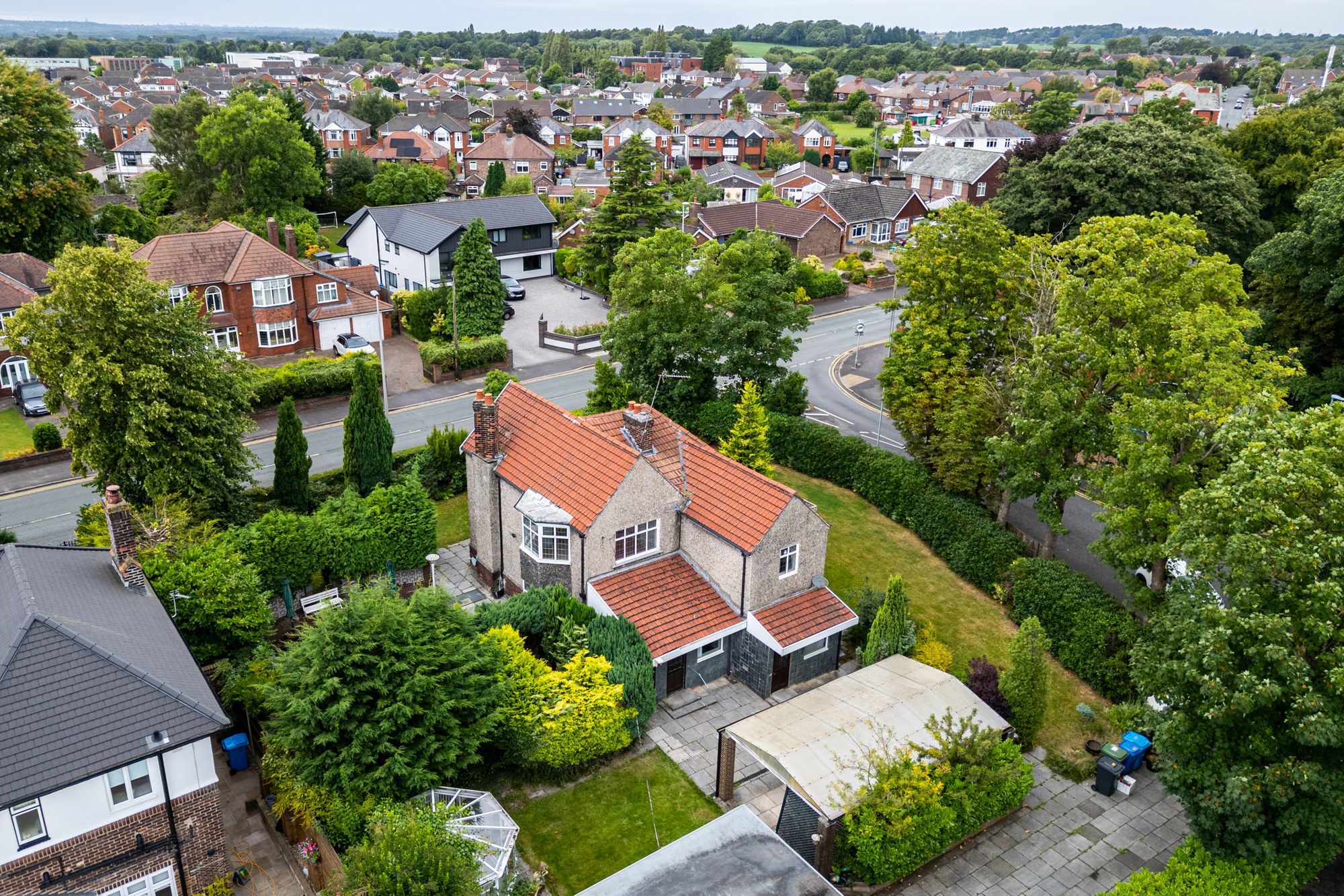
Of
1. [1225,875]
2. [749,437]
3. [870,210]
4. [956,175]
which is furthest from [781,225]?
[1225,875]

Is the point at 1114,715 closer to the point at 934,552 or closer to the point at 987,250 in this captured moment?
the point at 934,552

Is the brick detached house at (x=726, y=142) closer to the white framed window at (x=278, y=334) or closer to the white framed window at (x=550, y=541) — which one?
the white framed window at (x=278, y=334)

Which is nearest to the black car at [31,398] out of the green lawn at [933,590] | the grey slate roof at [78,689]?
the grey slate roof at [78,689]

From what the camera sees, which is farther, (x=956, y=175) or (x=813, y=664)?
(x=956, y=175)

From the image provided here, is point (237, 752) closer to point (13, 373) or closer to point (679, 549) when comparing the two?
point (679, 549)

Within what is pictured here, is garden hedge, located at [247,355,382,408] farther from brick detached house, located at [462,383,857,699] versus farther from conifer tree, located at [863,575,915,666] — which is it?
conifer tree, located at [863,575,915,666]

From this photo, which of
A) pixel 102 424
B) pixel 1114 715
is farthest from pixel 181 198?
pixel 1114 715
